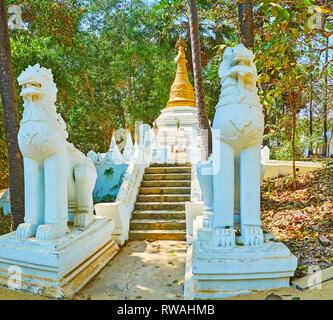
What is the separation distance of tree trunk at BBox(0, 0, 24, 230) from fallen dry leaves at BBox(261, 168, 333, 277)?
14.0ft

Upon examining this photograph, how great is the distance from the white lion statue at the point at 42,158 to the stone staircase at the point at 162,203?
7.04 feet

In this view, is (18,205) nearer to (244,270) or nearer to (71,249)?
(71,249)

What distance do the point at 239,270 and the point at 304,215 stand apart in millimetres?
2694

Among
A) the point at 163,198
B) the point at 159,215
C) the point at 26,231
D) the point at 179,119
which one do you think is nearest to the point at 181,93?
the point at 179,119

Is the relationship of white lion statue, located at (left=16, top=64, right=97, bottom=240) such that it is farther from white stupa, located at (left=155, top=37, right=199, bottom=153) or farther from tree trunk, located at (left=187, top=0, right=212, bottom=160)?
white stupa, located at (left=155, top=37, right=199, bottom=153)

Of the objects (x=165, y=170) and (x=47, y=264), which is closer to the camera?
(x=47, y=264)

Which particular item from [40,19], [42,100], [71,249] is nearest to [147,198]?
[71,249]

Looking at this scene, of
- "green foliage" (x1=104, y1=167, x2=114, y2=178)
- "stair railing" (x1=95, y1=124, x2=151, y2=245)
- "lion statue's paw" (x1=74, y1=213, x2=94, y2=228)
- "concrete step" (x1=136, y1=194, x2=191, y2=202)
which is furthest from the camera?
"green foliage" (x1=104, y1=167, x2=114, y2=178)

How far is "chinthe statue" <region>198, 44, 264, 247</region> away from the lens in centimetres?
265

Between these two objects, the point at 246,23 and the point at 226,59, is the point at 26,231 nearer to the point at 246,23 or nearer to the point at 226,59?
the point at 226,59

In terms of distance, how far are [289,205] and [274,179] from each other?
2.20 meters

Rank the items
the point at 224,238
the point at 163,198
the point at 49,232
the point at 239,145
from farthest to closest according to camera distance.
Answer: the point at 163,198 → the point at 49,232 → the point at 239,145 → the point at 224,238

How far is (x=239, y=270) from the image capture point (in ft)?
7.92

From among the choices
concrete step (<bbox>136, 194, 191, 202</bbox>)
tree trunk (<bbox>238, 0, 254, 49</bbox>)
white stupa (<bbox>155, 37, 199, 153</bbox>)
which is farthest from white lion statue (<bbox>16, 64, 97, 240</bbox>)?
white stupa (<bbox>155, 37, 199, 153</bbox>)
